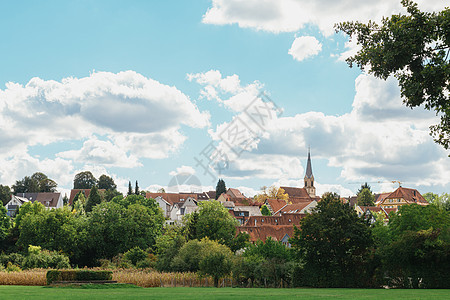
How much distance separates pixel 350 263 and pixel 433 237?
6.82 m

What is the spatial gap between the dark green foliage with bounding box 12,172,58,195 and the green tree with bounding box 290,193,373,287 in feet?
448

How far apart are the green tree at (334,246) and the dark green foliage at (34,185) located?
137 metres

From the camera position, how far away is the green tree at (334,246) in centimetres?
3822

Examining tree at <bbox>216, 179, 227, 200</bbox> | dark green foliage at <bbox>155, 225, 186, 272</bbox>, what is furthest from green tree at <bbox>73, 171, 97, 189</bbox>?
dark green foliage at <bbox>155, 225, 186, 272</bbox>

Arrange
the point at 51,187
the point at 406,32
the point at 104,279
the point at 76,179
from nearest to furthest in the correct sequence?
the point at 406,32
the point at 104,279
the point at 51,187
the point at 76,179

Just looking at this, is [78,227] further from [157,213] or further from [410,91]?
[410,91]

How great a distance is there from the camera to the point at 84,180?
17725cm

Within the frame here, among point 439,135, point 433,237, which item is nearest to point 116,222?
point 433,237

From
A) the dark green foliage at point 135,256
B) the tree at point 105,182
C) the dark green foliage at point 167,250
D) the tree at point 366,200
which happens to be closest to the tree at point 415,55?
the dark green foliage at point 167,250

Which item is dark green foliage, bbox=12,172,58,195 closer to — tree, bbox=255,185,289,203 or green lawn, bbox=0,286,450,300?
tree, bbox=255,185,289,203

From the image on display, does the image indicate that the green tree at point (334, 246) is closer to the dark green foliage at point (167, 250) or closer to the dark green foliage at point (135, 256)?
the dark green foliage at point (167, 250)

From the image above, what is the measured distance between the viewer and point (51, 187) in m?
162

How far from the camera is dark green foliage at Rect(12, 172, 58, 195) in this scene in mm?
158000

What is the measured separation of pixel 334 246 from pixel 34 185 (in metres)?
140
